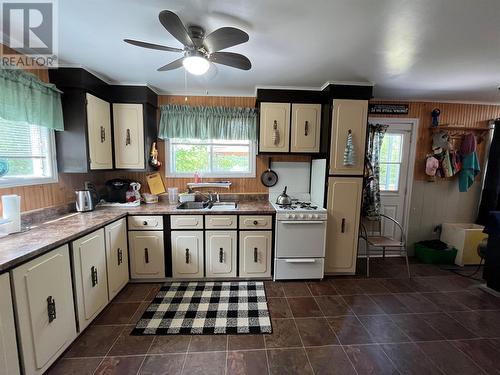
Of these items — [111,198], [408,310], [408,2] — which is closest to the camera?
[408,2]

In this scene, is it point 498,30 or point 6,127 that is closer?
point 498,30

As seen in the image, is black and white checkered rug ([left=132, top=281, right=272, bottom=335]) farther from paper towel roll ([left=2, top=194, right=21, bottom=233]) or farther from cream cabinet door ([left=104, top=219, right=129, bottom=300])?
paper towel roll ([left=2, top=194, right=21, bottom=233])

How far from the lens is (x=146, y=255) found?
2.48 metres

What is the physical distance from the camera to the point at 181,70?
2.24 m

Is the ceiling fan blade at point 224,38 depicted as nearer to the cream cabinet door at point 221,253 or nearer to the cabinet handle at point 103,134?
the cabinet handle at point 103,134

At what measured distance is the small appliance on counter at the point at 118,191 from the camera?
282cm

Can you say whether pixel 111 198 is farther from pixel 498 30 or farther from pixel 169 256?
pixel 498 30

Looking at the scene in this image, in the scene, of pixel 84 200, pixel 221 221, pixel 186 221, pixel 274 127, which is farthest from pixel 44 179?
pixel 274 127

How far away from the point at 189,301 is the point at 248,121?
221cm

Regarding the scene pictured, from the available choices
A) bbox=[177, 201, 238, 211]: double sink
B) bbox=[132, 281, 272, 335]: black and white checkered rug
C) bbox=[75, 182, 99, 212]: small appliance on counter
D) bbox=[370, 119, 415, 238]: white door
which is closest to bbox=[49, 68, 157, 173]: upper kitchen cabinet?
bbox=[75, 182, 99, 212]: small appliance on counter

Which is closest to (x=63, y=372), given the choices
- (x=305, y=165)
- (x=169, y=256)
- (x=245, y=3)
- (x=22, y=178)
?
(x=169, y=256)

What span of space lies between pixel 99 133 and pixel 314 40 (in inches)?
90.5

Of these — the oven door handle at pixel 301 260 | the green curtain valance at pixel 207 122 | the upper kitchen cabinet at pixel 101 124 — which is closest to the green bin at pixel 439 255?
the oven door handle at pixel 301 260

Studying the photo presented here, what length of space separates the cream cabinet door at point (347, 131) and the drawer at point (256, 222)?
0.93 meters
